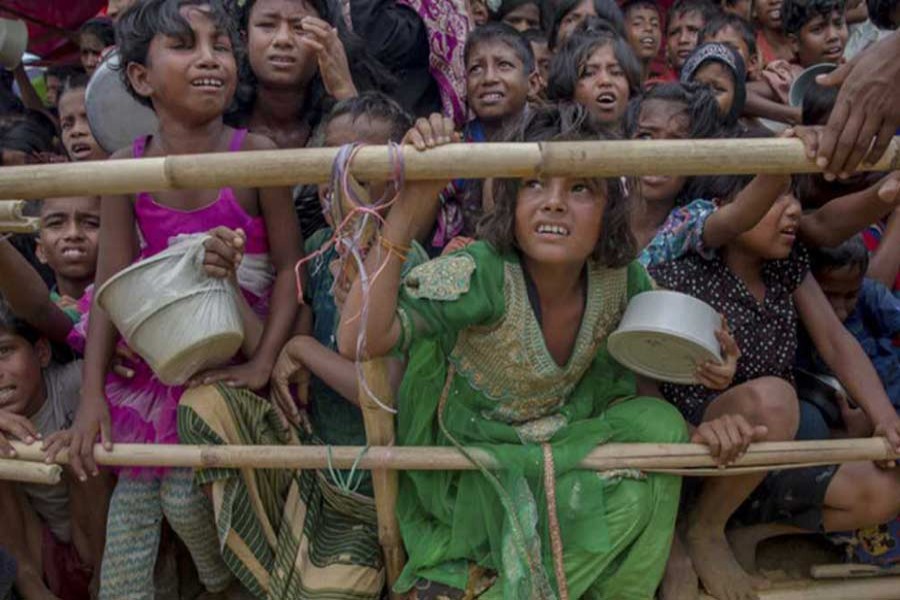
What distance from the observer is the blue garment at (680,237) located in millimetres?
2578

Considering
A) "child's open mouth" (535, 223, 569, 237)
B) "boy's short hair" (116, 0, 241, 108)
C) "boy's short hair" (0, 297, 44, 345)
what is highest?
"boy's short hair" (116, 0, 241, 108)

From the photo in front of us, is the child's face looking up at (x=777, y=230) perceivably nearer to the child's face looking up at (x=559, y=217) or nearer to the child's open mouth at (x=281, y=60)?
the child's face looking up at (x=559, y=217)

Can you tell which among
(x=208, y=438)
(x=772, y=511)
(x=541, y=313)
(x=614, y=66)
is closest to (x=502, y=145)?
(x=541, y=313)

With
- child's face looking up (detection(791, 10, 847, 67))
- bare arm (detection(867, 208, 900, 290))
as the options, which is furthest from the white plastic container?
child's face looking up (detection(791, 10, 847, 67))

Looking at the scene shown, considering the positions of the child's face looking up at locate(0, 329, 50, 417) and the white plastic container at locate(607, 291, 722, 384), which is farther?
the child's face looking up at locate(0, 329, 50, 417)

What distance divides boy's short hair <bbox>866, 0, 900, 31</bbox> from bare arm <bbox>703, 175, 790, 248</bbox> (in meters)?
0.57

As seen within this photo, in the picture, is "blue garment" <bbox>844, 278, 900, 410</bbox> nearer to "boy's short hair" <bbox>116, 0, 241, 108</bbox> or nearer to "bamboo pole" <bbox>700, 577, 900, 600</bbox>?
"bamboo pole" <bbox>700, 577, 900, 600</bbox>

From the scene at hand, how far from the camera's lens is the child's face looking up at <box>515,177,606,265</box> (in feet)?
7.23

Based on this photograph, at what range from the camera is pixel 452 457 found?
2.16 m

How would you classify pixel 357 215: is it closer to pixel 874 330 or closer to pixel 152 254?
pixel 152 254

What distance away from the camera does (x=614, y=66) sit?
11.3ft

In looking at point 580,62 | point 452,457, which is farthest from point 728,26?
point 452,457

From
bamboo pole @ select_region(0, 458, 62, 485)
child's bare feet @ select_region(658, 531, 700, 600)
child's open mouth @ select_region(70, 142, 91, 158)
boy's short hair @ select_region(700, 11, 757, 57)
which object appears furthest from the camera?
boy's short hair @ select_region(700, 11, 757, 57)

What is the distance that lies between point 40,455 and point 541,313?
114 cm
